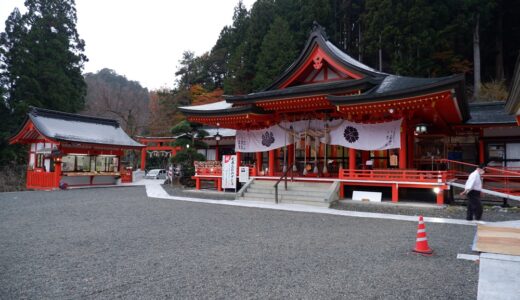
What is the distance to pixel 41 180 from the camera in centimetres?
2042

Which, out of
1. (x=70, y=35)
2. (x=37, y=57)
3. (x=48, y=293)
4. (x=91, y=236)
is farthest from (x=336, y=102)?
(x=70, y=35)

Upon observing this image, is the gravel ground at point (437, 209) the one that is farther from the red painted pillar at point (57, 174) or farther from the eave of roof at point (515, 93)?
→ the red painted pillar at point (57, 174)

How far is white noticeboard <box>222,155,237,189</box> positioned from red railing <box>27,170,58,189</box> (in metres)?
11.4

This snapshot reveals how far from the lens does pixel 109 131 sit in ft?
81.4

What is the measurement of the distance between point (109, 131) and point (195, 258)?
2245 cm

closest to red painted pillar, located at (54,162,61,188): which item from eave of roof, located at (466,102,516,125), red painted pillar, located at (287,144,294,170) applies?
red painted pillar, located at (287,144,294,170)

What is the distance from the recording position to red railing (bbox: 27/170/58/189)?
19906mm

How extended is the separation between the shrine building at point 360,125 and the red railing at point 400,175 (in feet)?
0.11

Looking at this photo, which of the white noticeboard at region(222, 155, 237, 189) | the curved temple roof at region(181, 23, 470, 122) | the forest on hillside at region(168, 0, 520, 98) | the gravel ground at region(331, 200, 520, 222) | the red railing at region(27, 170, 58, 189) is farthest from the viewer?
Result: the forest on hillside at region(168, 0, 520, 98)

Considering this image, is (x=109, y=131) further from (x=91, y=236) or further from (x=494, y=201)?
(x=494, y=201)

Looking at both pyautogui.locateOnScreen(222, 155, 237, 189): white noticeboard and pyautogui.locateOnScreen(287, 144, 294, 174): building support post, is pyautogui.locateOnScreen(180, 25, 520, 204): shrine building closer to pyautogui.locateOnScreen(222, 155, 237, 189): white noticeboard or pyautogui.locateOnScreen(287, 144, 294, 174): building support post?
pyautogui.locateOnScreen(287, 144, 294, 174): building support post

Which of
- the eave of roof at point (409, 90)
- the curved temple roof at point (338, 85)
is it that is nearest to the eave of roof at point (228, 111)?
the curved temple roof at point (338, 85)

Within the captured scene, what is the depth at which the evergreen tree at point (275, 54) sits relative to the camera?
30.5 m

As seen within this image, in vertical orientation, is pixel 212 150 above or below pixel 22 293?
above
